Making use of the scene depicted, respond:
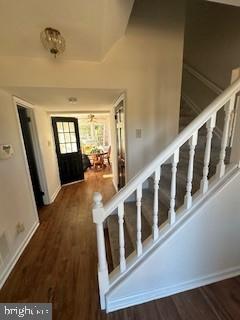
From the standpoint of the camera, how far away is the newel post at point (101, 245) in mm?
1063

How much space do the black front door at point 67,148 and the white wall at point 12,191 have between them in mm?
2008

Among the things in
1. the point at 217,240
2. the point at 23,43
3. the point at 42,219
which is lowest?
the point at 42,219

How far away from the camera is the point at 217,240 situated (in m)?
1.35

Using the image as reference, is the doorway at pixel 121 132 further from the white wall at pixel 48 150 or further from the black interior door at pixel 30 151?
the black interior door at pixel 30 151

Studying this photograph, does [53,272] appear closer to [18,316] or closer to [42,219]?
[18,316]

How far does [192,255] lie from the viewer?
1.33m

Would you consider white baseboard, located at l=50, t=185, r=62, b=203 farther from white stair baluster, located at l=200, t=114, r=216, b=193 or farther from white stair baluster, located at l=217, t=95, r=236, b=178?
white stair baluster, located at l=217, t=95, r=236, b=178

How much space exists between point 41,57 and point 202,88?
2.67 metres

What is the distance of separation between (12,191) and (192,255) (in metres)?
2.10

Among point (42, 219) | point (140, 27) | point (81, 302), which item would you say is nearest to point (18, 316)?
point (81, 302)

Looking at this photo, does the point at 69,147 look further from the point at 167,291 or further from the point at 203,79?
the point at 167,291

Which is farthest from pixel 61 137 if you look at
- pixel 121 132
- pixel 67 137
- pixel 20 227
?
pixel 20 227

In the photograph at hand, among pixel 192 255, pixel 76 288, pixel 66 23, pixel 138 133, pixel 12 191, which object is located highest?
pixel 66 23

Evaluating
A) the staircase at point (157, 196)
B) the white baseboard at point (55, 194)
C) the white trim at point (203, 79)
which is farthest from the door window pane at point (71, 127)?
the staircase at point (157, 196)
